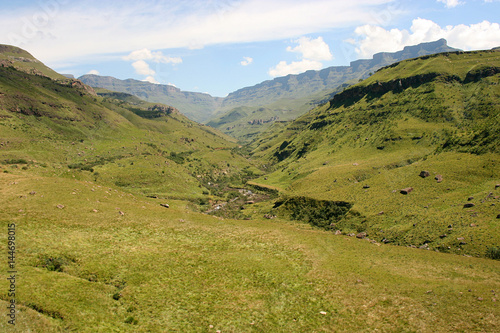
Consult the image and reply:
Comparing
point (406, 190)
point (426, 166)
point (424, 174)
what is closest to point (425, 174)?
point (424, 174)

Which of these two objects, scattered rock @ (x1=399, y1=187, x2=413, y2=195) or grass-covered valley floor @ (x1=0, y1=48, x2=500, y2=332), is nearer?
grass-covered valley floor @ (x1=0, y1=48, x2=500, y2=332)

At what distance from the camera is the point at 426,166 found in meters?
94.8

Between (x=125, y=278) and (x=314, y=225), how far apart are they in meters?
69.4

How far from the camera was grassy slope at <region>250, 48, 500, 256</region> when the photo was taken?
60594mm

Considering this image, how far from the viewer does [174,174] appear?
6452 inches

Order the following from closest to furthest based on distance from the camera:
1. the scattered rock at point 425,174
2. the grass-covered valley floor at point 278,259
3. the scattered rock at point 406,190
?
1. the grass-covered valley floor at point 278,259
2. the scattered rock at point 406,190
3. the scattered rock at point 425,174

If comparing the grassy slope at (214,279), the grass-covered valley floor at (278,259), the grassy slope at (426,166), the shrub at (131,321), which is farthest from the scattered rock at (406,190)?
the shrub at (131,321)

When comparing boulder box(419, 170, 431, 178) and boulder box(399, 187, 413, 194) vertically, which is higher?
boulder box(419, 170, 431, 178)

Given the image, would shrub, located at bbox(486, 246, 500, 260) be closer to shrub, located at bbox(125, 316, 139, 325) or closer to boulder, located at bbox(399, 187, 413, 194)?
boulder, located at bbox(399, 187, 413, 194)

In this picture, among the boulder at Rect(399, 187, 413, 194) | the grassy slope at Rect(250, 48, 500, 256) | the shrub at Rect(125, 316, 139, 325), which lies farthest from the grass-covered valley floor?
the boulder at Rect(399, 187, 413, 194)

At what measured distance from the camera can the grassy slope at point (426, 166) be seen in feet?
199

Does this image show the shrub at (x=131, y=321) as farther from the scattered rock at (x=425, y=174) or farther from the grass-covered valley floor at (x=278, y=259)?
the scattered rock at (x=425, y=174)

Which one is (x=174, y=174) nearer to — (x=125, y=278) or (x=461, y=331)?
(x=125, y=278)

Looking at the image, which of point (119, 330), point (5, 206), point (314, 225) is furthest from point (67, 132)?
point (119, 330)
